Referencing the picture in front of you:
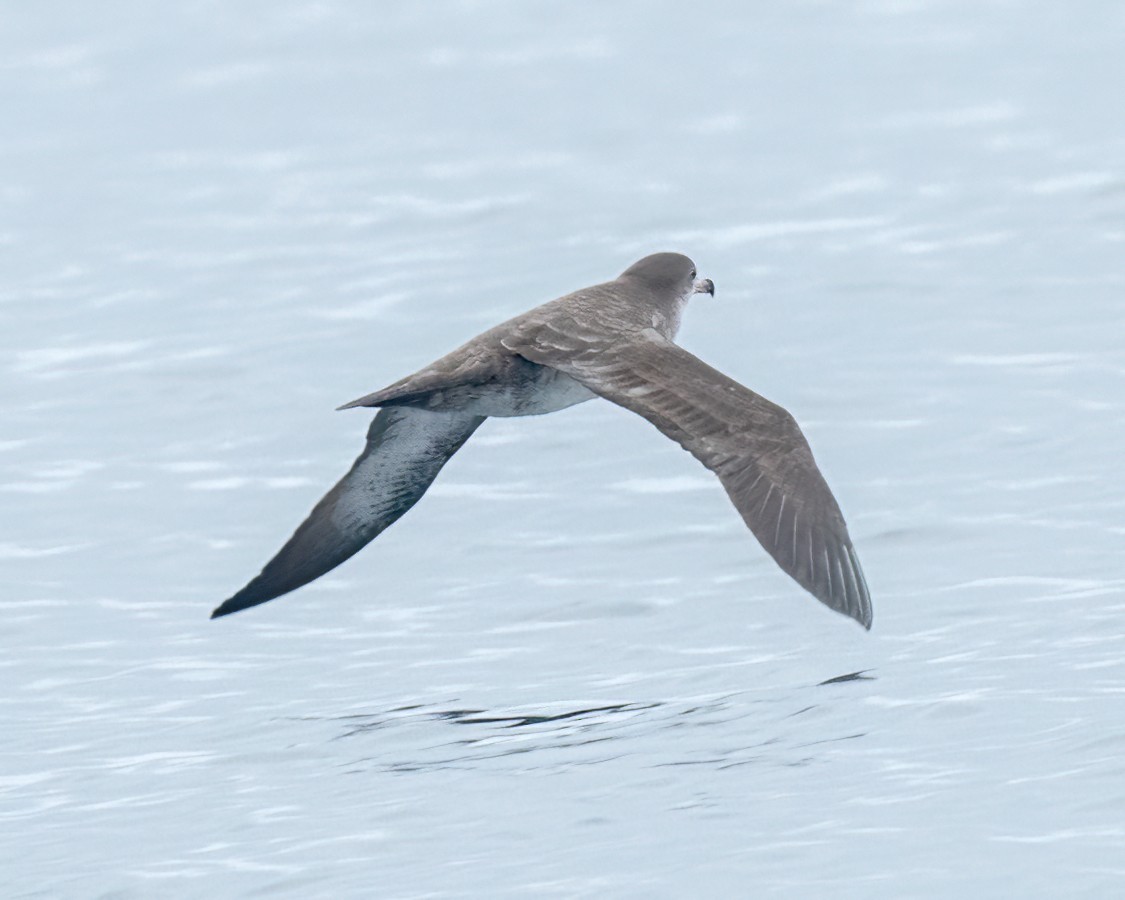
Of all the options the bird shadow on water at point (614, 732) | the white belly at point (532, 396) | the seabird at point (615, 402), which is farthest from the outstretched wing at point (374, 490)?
the bird shadow on water at point (614, 732)

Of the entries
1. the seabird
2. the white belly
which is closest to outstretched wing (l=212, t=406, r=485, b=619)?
the seabird

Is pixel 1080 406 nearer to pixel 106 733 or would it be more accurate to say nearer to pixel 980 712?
pixel 980 712

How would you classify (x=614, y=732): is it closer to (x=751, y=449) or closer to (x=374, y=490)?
(x=751, y=449)

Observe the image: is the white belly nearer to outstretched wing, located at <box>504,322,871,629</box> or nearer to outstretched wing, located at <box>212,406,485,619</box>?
outstretched wing, located at <box>504,322,871,629</box>

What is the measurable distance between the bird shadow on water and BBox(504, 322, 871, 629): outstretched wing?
30.5 inches

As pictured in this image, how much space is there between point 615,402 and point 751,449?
2.14 feet

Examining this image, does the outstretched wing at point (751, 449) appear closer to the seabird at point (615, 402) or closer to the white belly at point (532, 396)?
the seabird at point (615, 402)

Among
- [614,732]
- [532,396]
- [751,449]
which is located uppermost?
[532,396]

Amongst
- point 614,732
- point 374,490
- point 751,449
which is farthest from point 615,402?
point 374,490

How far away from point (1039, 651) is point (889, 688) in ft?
2.78

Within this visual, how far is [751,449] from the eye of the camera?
10.5m

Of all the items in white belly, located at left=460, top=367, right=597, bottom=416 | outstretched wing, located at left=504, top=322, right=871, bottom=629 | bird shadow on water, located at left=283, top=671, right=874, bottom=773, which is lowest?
bird shadow on water, located at left=283, top=671, right=874, bottom=773

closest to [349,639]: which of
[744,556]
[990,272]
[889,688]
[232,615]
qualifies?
[232,615]

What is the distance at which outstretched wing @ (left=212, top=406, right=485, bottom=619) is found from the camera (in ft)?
41.3
